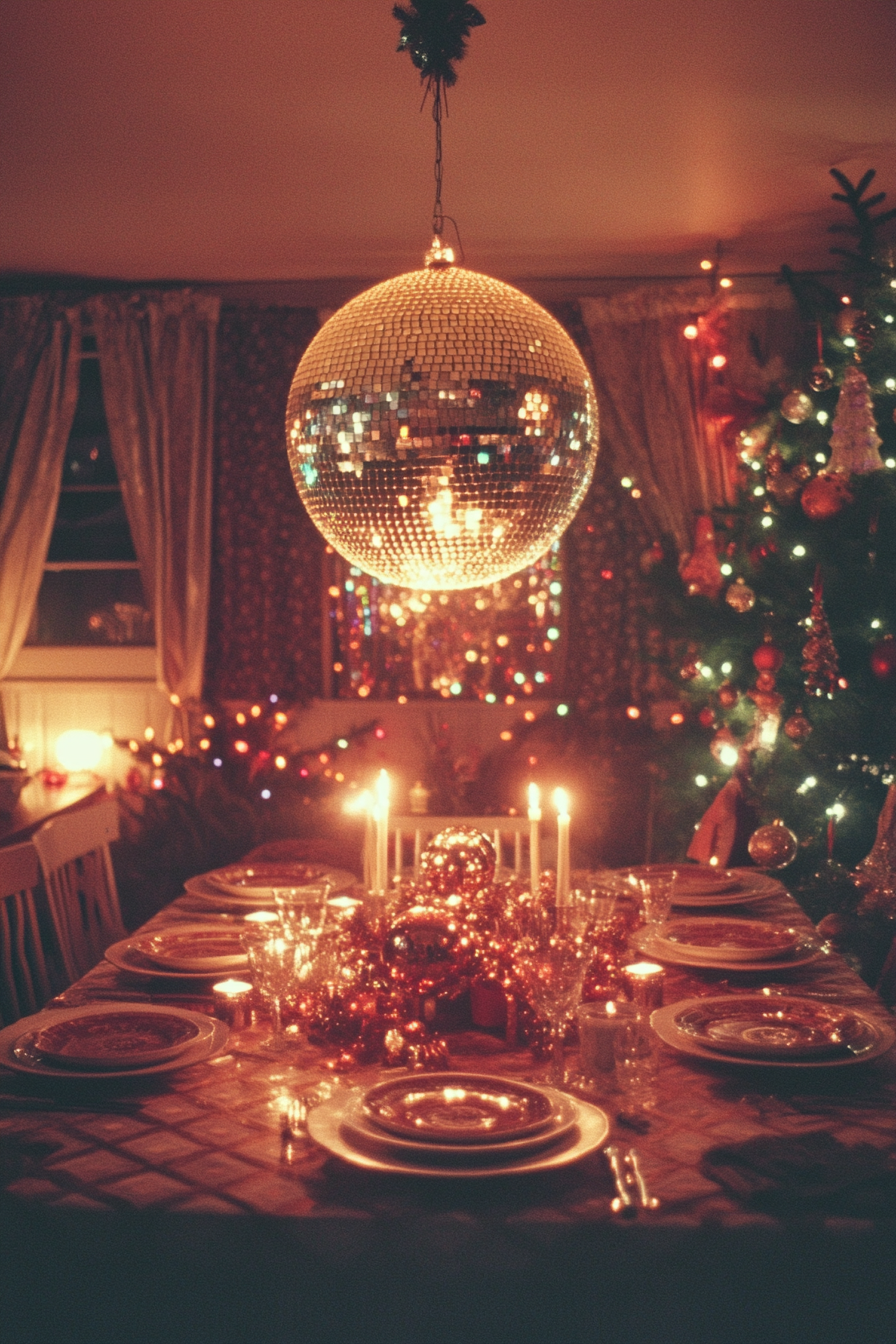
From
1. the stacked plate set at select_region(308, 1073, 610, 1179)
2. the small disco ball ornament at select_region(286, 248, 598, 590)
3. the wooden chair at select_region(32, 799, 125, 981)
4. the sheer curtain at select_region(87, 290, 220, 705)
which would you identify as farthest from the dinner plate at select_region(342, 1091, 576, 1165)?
the sheer curtain at select_region(87, 290, 220, 705)

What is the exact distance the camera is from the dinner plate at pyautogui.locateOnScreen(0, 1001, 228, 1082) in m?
1.57

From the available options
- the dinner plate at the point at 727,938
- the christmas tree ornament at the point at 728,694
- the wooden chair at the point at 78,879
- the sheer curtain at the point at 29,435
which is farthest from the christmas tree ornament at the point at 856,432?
the sheer curtain at the point at 29,435

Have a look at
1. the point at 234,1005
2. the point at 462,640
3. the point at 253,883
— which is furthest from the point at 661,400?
the point at 234,1005

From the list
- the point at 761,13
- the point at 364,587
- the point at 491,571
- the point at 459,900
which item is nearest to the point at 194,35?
the point at 761,13

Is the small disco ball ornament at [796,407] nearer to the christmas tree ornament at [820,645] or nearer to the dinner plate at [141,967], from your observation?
the christmas tree ornament at [820,645]

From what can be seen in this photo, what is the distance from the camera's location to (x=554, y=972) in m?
1.58

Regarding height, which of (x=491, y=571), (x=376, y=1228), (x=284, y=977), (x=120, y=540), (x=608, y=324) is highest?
(x=608, y=324)

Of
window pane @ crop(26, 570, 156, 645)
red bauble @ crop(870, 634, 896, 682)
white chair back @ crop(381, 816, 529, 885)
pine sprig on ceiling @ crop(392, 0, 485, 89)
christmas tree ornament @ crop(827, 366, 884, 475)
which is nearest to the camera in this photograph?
pine sprig on ceiling @ crop(392, 0, 485, 89)

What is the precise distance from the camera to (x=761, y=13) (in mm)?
2984

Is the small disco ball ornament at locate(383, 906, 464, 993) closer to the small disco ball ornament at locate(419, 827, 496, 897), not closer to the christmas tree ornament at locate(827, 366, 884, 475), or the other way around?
the small disco ball ornament at locate(419, 827, 496, 897)

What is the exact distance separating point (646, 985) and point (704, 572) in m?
2.94

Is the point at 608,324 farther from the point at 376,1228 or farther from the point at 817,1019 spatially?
the point at 376,1228

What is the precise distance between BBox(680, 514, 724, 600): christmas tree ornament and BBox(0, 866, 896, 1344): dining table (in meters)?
3.29

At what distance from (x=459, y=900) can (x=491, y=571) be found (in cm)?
58
